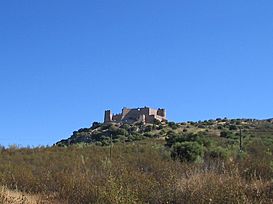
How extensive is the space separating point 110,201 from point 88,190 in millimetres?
1785

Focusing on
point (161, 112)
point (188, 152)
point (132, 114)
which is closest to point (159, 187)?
point (188, 152)

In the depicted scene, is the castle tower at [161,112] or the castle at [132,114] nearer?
the castle at [132,114]

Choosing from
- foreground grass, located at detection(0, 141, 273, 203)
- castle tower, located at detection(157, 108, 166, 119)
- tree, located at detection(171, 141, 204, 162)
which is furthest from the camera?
castle tower, located at detection(157, 108, 166, 119)

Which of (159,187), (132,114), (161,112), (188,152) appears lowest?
(159,187)

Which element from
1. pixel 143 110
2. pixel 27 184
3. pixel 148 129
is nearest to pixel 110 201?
pixel 27 184

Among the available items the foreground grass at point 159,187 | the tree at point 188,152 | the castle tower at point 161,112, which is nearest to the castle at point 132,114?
the castle tower at point 161,112

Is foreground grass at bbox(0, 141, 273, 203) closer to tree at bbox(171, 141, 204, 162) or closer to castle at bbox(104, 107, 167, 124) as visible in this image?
tree at bbox(171, 141, 204, 162)

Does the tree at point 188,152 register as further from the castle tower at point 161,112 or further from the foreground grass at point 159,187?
the castle tower at point 161,112

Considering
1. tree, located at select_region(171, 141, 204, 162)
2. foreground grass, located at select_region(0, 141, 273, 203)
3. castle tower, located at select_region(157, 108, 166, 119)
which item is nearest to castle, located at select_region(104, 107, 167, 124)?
castle tower, located at select_region(157, 108, 166, 119)

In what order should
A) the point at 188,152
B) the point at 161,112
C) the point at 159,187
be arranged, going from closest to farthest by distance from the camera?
the point at 159,187, the point at 188,152, the point at 161,112

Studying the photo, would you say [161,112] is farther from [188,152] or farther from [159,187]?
[159,187]

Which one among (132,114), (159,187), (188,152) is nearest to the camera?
(159,187)

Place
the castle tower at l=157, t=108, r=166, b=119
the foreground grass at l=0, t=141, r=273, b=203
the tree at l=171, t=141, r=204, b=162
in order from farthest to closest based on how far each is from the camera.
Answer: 1. the castle tower at l=157, t=108, r=166, b=119
2. the tree at l=171, t=141, r=204, b=162
3. the foreground grass at l=0, t=141, r=273, b=203

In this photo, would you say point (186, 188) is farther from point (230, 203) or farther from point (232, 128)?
point (232, 128)
